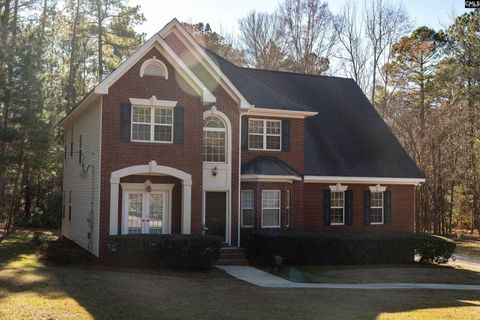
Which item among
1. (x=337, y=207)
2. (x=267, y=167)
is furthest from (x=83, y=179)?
(x=337, y=207)

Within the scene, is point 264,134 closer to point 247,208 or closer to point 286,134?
point 286,134

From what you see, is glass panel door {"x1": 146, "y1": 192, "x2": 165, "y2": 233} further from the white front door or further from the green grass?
the green grass

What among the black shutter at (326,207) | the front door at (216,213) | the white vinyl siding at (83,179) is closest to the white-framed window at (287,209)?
the black shutter at (326,207)

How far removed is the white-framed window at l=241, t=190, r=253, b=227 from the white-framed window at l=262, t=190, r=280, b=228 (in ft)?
1.69

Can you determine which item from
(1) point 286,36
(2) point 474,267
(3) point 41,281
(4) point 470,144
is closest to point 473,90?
(4) point 470,144

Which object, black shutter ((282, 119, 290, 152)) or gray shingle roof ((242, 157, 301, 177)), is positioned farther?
black shutter ((282, 119, 290, 152))

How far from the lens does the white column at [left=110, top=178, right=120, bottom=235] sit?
1961cm

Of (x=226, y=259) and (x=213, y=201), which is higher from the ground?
(x=213, y=201)

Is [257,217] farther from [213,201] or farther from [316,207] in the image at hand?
[316,207]

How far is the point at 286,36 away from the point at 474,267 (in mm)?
27007

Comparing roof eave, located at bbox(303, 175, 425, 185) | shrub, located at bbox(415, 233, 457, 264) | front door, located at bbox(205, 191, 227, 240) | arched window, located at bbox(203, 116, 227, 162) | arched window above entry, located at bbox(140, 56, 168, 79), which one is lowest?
shrub, located at bbox(415, 233, 457, 264)

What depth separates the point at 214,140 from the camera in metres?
22.3

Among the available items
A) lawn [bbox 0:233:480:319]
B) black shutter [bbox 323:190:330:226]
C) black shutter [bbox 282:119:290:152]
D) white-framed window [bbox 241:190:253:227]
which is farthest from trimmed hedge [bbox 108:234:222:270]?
black shutter [bbox 323:190:330:226]

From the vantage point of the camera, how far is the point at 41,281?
48.2 feet
